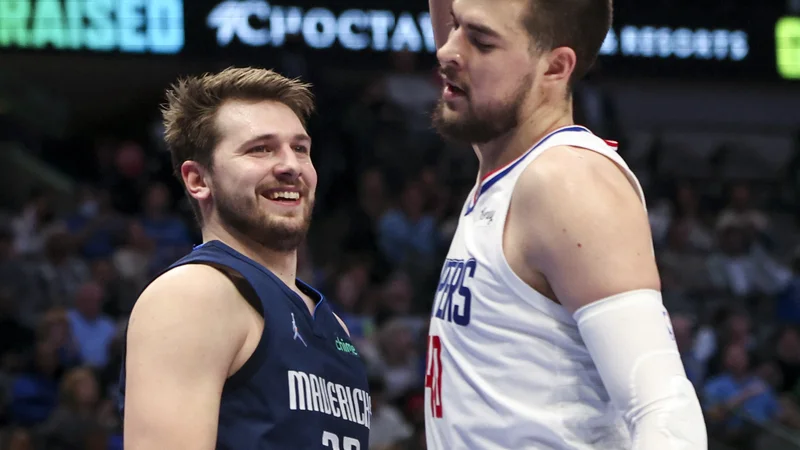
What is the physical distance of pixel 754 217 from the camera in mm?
10578

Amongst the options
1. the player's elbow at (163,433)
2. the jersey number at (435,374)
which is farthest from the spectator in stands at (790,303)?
the player's elbow at (163,433)

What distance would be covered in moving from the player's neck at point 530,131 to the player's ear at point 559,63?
7cm

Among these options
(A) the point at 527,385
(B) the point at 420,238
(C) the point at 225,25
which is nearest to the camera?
(A) the point at 527,385

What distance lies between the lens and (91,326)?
25.6 ft

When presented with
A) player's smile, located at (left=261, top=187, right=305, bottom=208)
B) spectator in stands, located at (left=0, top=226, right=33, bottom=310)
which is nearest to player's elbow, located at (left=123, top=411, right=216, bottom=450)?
player's smile, located at (left=261, top=187, right=305, bottom=208)

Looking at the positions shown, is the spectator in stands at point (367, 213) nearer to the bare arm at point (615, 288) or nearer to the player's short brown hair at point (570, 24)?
the player's short brown hair at point (570, 24)

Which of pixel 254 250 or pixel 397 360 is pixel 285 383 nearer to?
pixel 254 250

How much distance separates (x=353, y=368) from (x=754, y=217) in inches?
334

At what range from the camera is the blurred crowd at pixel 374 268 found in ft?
→ 24.1

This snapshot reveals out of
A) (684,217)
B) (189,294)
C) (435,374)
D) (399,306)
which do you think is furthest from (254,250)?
(684,217)

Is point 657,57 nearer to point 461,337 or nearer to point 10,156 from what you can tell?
point 461,337

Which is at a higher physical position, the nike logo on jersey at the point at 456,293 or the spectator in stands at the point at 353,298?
the nike logo on jersey at the point at 456,293

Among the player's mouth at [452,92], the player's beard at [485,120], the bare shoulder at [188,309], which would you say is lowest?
the bare shoulder at [188,309]

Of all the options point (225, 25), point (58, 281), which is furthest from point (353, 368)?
point (58, 281)
